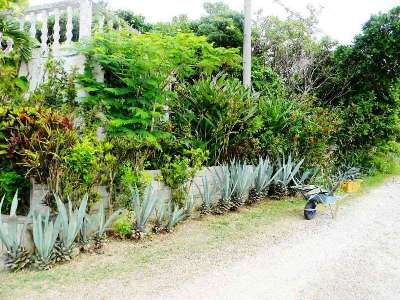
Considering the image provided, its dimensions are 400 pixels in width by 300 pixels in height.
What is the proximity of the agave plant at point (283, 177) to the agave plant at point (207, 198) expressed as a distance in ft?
5.59

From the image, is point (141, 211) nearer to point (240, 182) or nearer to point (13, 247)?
point (13, 247)

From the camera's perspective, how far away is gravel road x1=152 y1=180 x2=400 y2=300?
4.25 m

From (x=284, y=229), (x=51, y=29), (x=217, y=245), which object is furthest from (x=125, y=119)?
(x=51, y=29)

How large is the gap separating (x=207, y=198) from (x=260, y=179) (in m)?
1.39

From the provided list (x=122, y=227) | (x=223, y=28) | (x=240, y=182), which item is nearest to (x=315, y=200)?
(x=240, y=182)

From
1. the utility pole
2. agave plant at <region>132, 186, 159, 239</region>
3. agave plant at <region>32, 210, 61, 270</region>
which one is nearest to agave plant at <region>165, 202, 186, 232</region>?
agave plant at <region>132, 186, 159, 239</region>

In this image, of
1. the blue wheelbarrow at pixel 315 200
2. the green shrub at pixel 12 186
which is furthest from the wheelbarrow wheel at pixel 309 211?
the green shrub at pixel 12 186

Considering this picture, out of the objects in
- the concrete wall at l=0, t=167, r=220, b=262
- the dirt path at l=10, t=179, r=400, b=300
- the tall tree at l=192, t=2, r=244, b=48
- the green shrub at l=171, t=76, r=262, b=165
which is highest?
the tall tree at l=192, t=2, r=244, b=48

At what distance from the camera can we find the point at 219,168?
786cm

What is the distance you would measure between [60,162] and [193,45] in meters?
3.32

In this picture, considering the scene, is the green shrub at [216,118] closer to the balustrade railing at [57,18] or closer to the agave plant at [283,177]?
the agave plant at [283,177]

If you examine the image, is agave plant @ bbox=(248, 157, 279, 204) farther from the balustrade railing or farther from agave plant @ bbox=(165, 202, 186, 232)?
the balustrade railing

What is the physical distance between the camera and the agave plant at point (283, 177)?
845cm

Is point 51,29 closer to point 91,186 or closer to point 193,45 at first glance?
point 193,45
